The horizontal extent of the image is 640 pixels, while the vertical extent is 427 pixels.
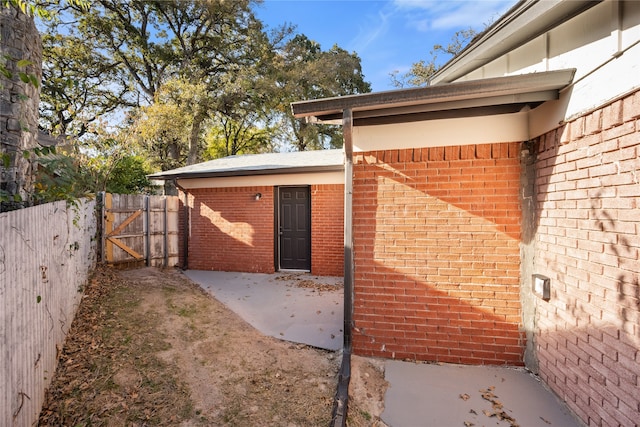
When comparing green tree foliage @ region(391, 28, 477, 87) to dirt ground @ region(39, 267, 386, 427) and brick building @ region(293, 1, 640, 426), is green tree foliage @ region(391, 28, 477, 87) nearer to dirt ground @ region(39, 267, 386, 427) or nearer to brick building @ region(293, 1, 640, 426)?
Result: brick building @ region(293, 1, 640, 426)

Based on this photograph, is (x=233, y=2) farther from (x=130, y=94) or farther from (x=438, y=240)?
(x=438, y=240)

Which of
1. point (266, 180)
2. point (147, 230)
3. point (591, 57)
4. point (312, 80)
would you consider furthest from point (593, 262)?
point (312, 80)

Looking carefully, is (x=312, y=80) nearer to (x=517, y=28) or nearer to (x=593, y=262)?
(x=517, y=28)

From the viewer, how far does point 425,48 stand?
16953 millimetres

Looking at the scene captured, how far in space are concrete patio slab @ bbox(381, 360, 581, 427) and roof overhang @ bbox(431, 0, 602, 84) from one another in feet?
10.9

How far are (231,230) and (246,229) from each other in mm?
462

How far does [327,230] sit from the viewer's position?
761 centimetres

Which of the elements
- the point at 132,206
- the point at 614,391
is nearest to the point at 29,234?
the point at 614,391

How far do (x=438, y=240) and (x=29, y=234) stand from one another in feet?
12.9

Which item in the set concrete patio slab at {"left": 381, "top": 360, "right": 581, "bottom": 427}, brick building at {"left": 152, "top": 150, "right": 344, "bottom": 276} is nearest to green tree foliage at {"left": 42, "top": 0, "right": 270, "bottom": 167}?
brick building at {"left": 152, "top": 150, "right": 344, "bottom": 276}

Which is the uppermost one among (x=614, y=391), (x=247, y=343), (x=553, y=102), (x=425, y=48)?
(x=425, y=48)

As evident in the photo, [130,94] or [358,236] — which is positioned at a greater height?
[130,94]

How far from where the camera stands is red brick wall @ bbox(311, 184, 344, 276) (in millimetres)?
7531

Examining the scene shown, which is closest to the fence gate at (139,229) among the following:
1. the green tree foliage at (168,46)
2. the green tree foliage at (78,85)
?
the green tree foliage at (168,46)
